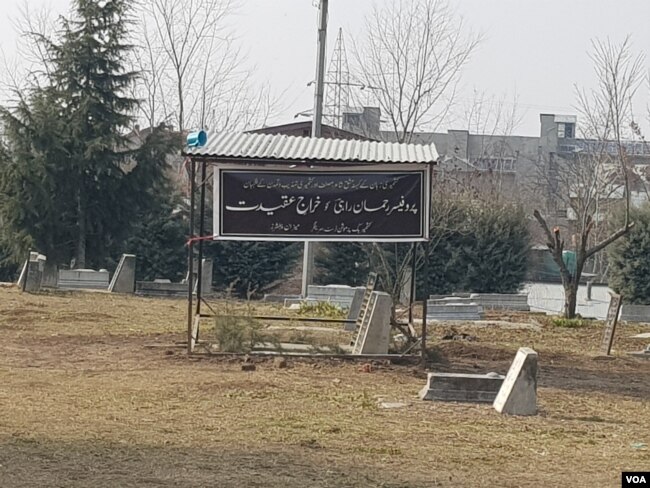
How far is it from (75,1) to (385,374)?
855 inches

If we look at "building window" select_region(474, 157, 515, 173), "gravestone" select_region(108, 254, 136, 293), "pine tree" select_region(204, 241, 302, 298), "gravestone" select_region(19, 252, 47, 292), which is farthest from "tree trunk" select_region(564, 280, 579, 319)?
"building window" select_region(474, 157, 515, 173)

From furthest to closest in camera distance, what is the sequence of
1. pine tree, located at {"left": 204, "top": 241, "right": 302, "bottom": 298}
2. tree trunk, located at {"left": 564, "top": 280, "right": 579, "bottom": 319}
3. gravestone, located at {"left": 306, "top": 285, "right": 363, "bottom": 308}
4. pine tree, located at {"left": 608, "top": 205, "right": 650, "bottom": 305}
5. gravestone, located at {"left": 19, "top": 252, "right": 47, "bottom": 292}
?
pine tree, located at {"left": 204, "top": 241, "right": 302, "bottom": 298}
pine tree, located at {"left": 608, "top": 205, "right": 650, "bottom": 305}
gravestone, located at {"left": 306, "top": 285, "right": 363, "bottom": 308}
gravestone, located at {"left": 19, "top": 252, "right": 47, "bottom": 292}
tree trunk, located at {"left": 564, "top": 280, "right": 579, "bottom": 319}

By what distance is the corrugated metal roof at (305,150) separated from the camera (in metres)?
12.9

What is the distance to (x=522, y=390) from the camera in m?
9.96

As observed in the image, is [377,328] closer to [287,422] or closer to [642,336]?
[287,422]

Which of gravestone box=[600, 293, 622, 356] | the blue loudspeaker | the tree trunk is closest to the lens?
the blue loudspeaker

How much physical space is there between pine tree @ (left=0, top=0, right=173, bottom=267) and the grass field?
14409mm

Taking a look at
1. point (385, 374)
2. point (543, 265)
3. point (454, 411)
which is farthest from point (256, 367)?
point (543, 265)

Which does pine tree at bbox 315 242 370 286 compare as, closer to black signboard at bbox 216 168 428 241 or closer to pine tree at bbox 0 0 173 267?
pine tree at bbox 0 0 173 267

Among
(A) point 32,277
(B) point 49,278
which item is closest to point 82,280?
(B) point 49,278

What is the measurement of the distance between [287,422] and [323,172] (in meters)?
4.94

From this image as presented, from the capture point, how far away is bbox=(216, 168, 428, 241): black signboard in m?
13.3

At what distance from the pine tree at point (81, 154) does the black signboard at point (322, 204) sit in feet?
54.6

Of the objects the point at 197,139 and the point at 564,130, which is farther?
the point at 564,130
